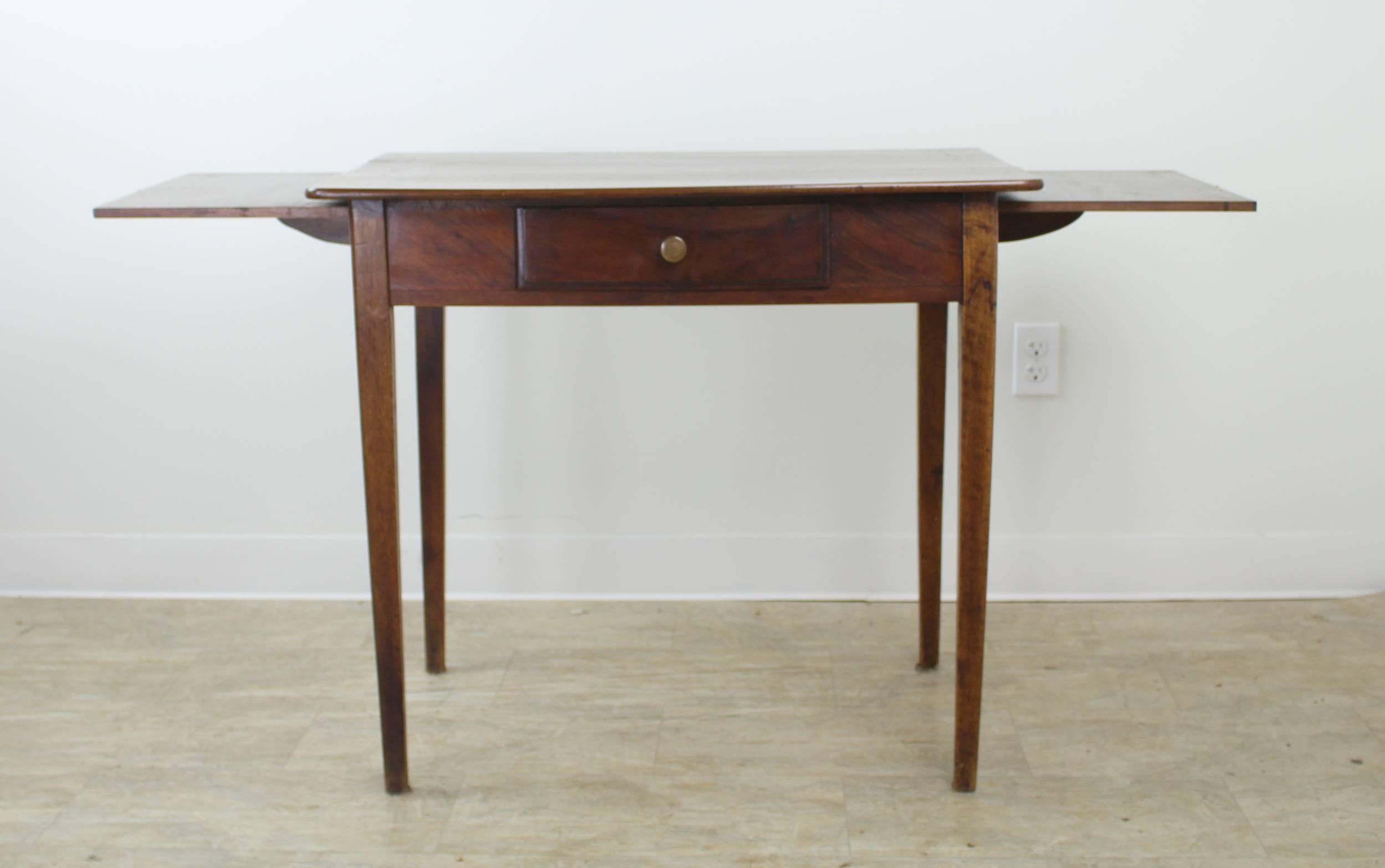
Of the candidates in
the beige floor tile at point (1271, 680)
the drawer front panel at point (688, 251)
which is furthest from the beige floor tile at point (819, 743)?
the drawer front panel at point (688, 251)

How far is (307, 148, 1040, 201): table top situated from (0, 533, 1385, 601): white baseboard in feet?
2.04

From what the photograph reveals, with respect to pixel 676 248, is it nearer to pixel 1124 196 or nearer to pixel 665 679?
pixel 1124 196

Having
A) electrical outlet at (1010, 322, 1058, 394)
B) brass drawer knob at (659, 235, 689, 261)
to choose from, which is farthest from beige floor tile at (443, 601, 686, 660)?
brass drawer knob at (659, 235, 689, 261)

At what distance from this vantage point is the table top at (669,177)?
1.17 metres

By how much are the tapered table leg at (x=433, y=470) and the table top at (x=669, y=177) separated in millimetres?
210

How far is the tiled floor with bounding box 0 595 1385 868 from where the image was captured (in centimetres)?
127

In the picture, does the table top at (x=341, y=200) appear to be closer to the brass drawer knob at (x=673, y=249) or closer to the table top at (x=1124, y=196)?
the table top at (x=1124, y=196)

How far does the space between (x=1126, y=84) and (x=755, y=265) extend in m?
0.82

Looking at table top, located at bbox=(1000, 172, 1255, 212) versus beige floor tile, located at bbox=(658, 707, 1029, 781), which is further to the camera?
beige floor tile, located at bbox=(658, 707, 1029, 781)

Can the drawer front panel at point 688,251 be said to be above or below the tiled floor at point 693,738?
above

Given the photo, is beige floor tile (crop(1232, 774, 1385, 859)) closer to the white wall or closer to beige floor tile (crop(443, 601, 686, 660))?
the white wall

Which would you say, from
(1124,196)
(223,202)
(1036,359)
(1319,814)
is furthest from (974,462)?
(223,202)

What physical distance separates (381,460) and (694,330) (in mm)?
668

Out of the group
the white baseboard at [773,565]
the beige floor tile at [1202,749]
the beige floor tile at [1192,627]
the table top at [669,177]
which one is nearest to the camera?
the table top at [669,177]
